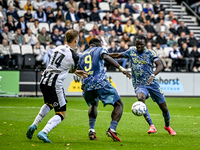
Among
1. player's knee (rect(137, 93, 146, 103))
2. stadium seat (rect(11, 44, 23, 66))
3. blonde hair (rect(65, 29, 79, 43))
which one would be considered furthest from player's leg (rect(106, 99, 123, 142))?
stadium seat (rect(11, 44, 23, 66))

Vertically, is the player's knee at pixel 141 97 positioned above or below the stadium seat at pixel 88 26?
below

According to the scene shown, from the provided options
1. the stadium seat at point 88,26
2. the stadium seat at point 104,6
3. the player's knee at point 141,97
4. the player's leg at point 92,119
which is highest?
the stadium seat at point 104,6

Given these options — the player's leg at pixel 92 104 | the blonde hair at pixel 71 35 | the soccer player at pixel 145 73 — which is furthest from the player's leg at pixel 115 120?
the blonde hair at pixel 71 35

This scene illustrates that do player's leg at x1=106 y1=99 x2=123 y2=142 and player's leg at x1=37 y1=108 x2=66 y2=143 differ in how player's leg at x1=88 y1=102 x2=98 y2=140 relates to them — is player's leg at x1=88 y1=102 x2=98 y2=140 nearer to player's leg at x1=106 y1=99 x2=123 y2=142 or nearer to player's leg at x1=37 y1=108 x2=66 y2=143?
player's leg at x1=106 y1=99 x2=123 y2=142

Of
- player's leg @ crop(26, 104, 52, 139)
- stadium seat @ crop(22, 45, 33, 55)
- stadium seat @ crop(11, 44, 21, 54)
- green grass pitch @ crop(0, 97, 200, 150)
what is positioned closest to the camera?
green grass pitch @ crop(0, 97, 200, 150)

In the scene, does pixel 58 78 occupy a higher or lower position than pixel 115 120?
higher

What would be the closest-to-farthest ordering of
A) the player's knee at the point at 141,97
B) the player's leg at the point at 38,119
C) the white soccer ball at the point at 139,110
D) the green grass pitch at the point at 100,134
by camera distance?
the green grass pitch at the point at 100,134
the player's leg at the point at 38,119
the white soccer ball at the point at 139,110
the player's knee at the point at 141,97

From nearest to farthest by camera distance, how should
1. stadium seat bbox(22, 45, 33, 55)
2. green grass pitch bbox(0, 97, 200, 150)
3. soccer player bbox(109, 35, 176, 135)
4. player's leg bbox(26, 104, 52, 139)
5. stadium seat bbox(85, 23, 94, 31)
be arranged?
green grass pitch bbox(0, 97, 200, 150) < player's leg bbox(26, 104, 52, 139) < soccer player bbox(109, 35, 176, 135) < stadium seat bbox(22, 45, 33, 55) < stadium seat bbox(85, 23, 94, 31)

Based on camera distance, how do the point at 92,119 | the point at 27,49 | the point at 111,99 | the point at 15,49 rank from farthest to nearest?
the point at 27,49, the point at 15,49, the point at 92,119, the point at 111,99

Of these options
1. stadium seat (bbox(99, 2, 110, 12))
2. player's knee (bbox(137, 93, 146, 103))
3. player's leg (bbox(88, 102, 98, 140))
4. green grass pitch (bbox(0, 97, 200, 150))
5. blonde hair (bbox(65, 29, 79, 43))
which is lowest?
green grass pitch (bbox(0, 97, 200, 150))

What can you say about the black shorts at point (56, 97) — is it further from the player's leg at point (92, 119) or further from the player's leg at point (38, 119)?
the player's leg at point (92, 119)

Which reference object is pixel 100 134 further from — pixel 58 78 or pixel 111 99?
pixel 58 78

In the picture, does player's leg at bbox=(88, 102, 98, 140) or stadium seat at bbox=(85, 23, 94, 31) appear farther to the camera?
stadium seat at bbox=(85, 23, 94, 31)

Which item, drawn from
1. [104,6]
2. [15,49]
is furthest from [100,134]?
[104,6]
